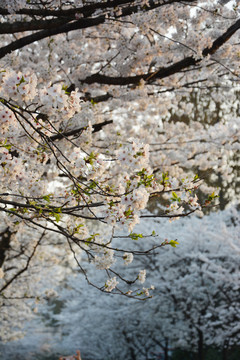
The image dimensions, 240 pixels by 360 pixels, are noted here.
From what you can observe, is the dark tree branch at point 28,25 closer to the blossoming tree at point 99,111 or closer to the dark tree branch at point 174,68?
the blossoming tree at point 99,111

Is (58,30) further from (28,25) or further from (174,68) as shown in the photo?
(174,68)

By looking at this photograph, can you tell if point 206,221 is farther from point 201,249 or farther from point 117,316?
point 117,316

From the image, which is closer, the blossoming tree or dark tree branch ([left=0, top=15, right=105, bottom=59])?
the blossoming tree

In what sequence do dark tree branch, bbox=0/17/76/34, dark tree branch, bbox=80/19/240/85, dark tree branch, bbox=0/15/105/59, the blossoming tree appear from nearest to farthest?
→ the blossoming tree
dark tree branch, bbox=0/17/76/34
dark tree branch, bbox=0/15/105/59
dark tree branch, bbox=80/19/240/85

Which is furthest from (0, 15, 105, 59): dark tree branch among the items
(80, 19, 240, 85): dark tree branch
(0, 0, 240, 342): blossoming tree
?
(80, 19, 240, 85): dark tree branch

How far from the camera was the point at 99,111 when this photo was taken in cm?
652

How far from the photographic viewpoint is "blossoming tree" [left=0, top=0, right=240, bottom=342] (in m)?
2.56

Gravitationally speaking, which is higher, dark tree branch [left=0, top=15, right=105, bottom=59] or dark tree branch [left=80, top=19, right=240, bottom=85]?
dark tree branch [left=80, top=19, right=240, bottom=85]

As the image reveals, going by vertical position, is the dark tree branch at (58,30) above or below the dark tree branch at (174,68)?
below

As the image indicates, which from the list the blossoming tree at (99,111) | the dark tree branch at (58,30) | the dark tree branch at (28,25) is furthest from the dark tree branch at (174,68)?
the dark tree branch at (28,25)

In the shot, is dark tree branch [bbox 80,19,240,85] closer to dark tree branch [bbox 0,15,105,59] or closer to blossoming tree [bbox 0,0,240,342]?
blossoming tree [bbox 0,0,240,342]

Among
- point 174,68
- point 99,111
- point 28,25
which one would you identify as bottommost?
point 28,25

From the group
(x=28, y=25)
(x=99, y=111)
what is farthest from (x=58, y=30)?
(x=99, y=111)

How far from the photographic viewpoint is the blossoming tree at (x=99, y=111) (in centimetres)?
256
